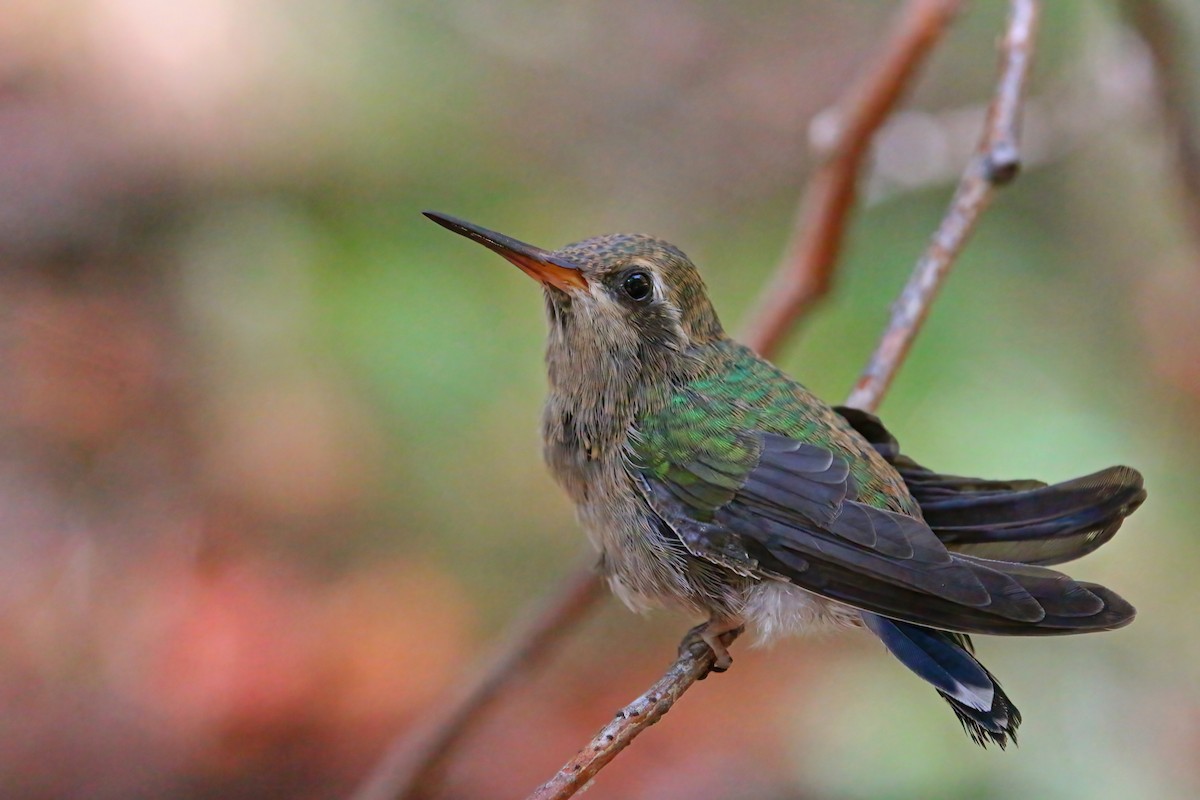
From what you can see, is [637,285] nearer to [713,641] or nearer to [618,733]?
[713,641]

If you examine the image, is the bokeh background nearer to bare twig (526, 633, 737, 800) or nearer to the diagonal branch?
the diagonal branch

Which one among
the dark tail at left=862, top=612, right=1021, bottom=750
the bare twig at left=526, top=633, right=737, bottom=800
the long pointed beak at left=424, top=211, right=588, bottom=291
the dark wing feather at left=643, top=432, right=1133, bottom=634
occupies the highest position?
the long pointed beak at left=424, top=211, right=588, bottom=291

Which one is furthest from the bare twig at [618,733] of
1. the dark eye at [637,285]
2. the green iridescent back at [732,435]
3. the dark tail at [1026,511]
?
the dark eye at [637,285]

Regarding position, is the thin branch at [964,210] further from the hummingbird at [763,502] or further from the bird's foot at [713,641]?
the hummingbird at [763,502]

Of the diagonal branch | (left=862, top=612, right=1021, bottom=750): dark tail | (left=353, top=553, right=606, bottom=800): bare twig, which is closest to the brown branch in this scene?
the diagonal branch

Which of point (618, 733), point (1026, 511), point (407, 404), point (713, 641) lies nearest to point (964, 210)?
point (1026, 511)

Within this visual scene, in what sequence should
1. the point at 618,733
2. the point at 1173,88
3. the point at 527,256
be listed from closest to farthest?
the point at 618,733, the point at 527,256, the point at 1173,88
